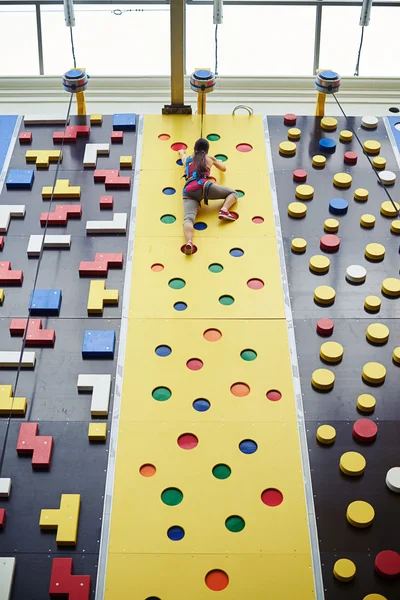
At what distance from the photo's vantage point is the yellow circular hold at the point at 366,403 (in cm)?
692

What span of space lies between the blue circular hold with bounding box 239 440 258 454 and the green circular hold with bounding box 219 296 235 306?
146 centimetres

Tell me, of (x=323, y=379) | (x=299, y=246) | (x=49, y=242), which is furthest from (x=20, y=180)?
(x=323, y=379)

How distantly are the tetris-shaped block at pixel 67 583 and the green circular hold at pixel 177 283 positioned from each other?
2.74 meters

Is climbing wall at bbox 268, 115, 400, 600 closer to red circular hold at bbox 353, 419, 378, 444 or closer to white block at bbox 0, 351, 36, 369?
red circular hold at bbox 353, 419, 378, 444

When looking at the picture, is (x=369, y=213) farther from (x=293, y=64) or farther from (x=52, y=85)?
(x=52, y=85)

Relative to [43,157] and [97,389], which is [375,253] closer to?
[97,389]

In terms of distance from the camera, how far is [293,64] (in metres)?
11.4

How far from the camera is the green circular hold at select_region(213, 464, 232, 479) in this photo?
6.54m

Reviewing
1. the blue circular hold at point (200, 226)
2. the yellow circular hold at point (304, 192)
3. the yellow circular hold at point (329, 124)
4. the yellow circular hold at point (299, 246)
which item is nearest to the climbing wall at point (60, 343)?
the blue circular hold at point (200, 226)

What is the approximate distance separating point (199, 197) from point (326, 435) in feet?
9.58

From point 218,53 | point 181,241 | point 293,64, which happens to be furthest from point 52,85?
point 181,241

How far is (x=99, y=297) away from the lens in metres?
7.84

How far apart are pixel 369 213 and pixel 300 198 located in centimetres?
68

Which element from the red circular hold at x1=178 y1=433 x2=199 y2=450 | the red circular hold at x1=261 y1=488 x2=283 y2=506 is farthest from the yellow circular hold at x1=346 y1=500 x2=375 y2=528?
the red circular hold at x1=178 y1=433 x2=199 y2=450
